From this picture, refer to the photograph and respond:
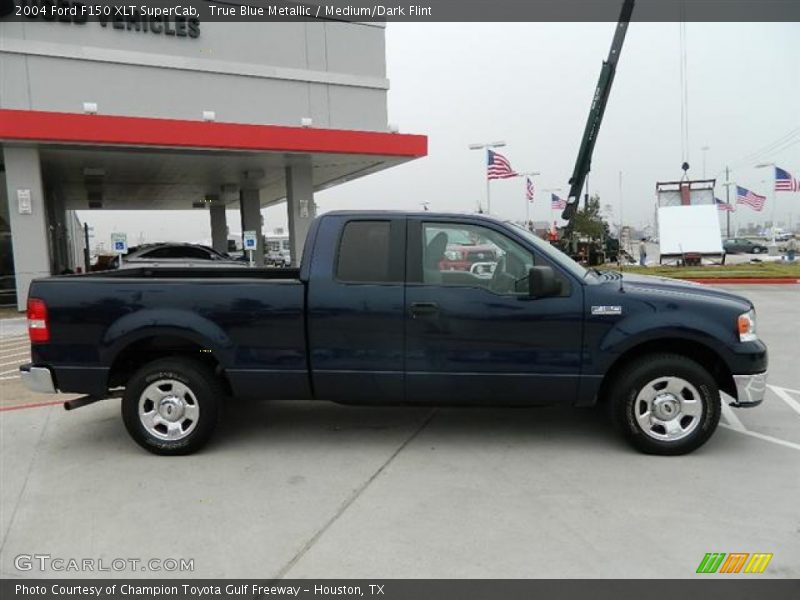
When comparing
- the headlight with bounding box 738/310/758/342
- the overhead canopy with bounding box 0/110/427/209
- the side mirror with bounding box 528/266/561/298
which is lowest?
the headlight with bounding box 738/310/758/342

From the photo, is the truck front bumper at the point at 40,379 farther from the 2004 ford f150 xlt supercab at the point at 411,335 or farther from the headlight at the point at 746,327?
the headlight at the point at 746,327

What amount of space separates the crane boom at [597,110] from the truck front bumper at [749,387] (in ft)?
80.7

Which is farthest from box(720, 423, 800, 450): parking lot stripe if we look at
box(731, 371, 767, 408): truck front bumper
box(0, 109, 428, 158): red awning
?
box(0, 109, 428, 158): red awning

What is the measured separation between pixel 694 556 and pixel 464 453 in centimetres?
186

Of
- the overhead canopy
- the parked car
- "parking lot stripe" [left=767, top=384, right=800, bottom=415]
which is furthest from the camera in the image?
the parked car

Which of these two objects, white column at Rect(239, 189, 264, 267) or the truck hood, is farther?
white column at Rect(239, 189, 264, 267)

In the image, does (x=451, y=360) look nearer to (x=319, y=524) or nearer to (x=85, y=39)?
(x=319, y=524)

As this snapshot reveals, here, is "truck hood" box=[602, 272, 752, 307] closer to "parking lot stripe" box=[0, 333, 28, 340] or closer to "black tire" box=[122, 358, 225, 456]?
"black tire" box=[122, 358, 225, 456]

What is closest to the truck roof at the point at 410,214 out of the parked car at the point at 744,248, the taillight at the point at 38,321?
the taillight at the point at 38,321

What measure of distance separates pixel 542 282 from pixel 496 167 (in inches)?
935

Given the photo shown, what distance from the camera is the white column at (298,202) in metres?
19.1

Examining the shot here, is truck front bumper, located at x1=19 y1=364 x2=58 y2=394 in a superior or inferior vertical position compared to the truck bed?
inferior

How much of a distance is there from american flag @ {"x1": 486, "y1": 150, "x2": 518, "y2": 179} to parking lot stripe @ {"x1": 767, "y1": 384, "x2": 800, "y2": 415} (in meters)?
21.5

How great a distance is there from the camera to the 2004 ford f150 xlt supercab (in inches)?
177
